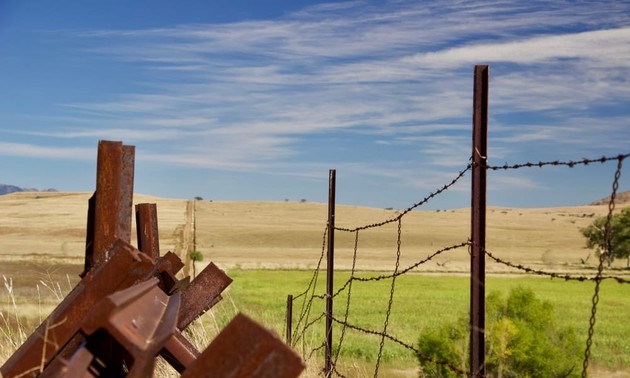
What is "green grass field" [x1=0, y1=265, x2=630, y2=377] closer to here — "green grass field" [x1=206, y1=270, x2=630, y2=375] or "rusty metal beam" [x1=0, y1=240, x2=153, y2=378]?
"green grass field" [x1=206, y1=270, x2=630, y2=375]

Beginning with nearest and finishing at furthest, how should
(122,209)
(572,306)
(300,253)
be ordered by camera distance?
(122,209) → (572,306) → (300,253)

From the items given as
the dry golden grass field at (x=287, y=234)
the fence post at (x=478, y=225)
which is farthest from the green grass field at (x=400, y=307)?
the fence post at (x=478, y=225)

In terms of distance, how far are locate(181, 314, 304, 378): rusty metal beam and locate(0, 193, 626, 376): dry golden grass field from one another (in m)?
39.7

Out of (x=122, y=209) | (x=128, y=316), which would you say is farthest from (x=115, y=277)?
(x=122, y=209)

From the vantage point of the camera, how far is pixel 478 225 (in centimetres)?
405

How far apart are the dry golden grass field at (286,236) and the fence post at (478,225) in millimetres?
37832

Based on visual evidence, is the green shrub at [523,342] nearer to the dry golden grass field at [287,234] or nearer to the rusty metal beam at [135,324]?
the rusty metal beam at [135,324]

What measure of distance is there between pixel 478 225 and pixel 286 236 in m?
84.4

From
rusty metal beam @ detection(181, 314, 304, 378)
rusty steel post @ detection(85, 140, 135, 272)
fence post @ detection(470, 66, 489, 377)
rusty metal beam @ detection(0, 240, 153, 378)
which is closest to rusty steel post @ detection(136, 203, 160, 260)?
rusty steel post @ detection(85, 140, 135, 272)

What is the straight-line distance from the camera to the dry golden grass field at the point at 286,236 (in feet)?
209

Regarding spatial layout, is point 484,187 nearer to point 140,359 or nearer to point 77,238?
point 140,359

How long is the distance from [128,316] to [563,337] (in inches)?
715

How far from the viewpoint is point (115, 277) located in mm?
2686

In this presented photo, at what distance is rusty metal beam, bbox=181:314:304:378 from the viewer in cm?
162
